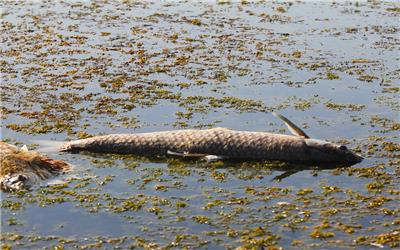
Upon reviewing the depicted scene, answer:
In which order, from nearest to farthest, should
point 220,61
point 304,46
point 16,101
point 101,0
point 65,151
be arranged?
point 65,151, point 16,101, point 220,61, point 304,46, point 101,0

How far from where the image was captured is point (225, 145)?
9.38 meters

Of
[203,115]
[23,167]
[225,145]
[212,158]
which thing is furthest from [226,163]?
[23,167]

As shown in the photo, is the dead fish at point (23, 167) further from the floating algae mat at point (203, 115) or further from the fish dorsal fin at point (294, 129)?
the fish dorsal fin at point (294, 129)

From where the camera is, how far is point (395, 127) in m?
10.4

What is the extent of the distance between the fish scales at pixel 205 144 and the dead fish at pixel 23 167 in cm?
74

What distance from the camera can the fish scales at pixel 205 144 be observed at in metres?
9.30

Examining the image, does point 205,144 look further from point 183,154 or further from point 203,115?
point 203,115

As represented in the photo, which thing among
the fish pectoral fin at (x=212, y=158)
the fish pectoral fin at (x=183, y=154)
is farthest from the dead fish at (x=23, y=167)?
the fish pectoral fin at (x=212, y=158)

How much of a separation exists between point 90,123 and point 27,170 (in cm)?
238

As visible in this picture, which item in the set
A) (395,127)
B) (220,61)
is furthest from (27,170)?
(220,61)

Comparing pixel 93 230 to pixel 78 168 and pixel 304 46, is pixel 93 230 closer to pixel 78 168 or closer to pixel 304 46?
pixel 78 168

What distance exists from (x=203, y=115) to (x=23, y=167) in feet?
11.4

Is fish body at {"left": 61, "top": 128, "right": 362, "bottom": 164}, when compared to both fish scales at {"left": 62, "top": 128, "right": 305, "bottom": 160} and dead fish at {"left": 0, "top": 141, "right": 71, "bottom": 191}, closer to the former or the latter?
fish scales at {"left": 62, "top": 128, "right": 305, "bottom": 160}

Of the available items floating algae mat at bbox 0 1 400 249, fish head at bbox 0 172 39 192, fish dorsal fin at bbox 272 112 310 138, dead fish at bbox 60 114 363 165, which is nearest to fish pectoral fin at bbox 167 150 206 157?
dead fish at bbox 60 114 363 165
